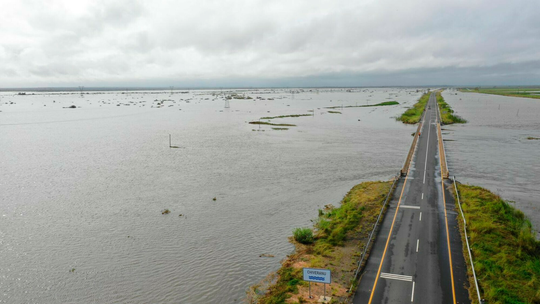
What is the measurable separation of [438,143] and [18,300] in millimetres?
76795

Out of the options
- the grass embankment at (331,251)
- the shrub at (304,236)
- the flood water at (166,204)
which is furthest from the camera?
the shrub at (304,236)

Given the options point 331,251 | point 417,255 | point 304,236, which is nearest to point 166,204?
point 304,236

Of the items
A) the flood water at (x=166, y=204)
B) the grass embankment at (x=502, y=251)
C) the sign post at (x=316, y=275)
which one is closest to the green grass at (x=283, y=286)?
the flood water at (x=166, y=204)

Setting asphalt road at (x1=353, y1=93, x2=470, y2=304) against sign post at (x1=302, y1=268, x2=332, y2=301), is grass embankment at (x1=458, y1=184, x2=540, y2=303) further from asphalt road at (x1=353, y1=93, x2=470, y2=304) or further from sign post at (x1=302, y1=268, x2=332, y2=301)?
sign post at (x1=302, y1=268, x2=332, y2=301)

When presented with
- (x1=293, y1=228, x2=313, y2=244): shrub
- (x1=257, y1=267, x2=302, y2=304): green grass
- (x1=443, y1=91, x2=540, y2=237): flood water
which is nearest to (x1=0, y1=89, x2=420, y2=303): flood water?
(x1=443, y1=91, x2=540, y2=237): flood water

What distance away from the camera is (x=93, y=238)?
32312 mm

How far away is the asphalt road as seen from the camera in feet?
70.5

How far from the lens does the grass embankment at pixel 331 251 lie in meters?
22.3

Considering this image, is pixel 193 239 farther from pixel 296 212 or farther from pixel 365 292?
pixel 365 292

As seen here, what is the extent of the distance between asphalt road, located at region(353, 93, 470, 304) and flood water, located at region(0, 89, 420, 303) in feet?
25.8

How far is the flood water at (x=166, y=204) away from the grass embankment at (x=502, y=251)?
14.2 metres

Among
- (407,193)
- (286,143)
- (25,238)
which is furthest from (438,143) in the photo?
(25,238)

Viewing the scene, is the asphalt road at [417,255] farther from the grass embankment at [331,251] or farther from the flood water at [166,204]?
the flood water at [166,204]

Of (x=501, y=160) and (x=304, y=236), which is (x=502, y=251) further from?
(x=501, y=160)
